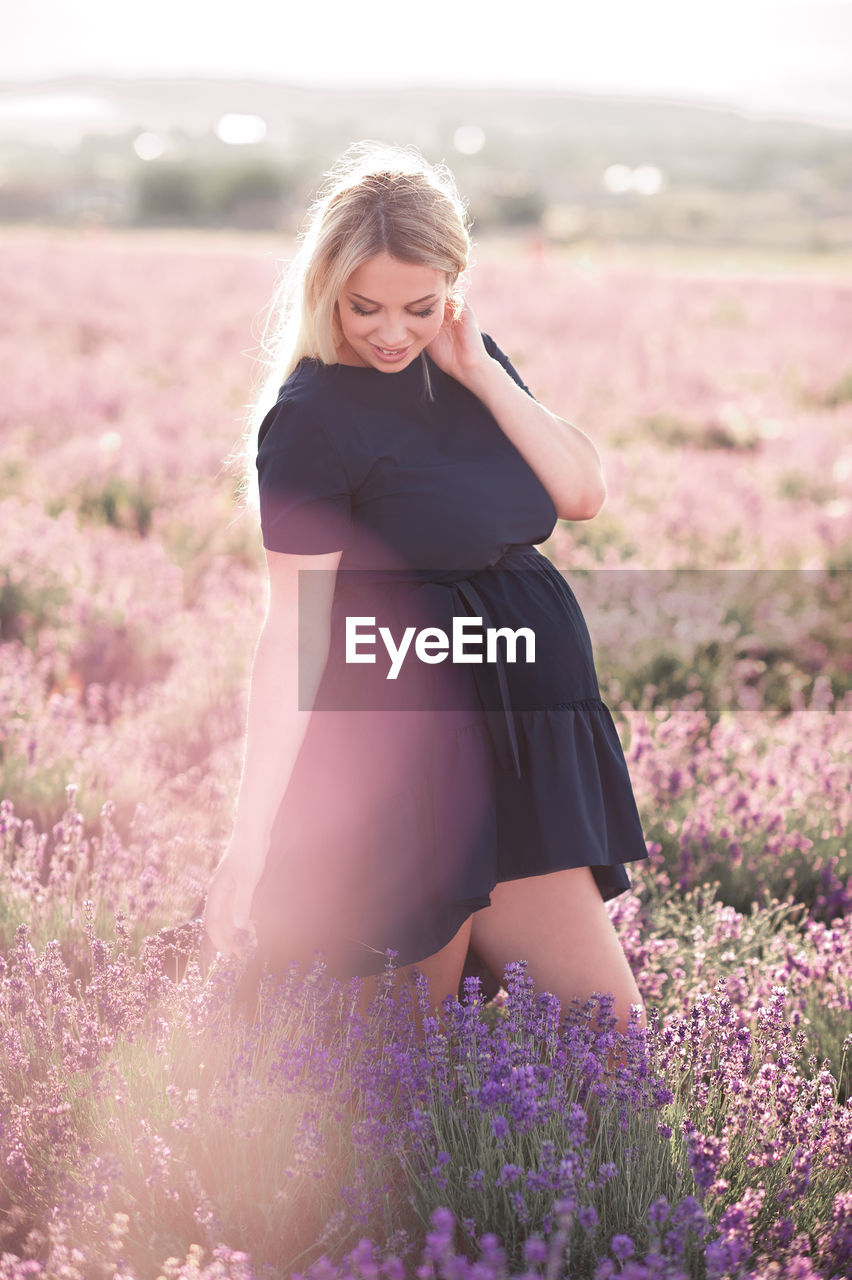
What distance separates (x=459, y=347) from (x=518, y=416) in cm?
21

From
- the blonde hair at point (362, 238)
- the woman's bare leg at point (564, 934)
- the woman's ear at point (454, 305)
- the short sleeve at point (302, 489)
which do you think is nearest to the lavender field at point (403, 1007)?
the woman's bare leg at point (564, 934)

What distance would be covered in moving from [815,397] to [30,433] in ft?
24.9

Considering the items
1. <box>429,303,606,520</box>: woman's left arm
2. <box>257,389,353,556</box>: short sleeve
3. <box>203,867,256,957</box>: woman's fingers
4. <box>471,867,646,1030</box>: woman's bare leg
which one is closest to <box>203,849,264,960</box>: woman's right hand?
<box>203,867,256,957</box>: woman's fingers

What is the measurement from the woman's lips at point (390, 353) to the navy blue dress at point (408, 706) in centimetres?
8

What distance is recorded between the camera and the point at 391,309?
2.32 metres

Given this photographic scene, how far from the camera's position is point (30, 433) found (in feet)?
27.1

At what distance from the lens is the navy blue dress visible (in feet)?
7.50

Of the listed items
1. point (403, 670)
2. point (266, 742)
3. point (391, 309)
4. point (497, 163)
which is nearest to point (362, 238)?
point (391, 309)

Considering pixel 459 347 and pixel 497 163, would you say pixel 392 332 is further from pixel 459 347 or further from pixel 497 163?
pixel 497 163

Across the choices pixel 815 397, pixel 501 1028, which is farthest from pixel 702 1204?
pixel 815 397

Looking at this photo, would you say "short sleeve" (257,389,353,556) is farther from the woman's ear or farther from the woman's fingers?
the woman's fingers

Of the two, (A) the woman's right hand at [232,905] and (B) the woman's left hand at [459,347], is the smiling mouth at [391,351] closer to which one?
(B) the woman's left hand at [459,347]

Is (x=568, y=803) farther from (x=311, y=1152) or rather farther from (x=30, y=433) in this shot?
(x=30, y=433)

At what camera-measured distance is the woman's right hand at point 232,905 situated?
225cm
